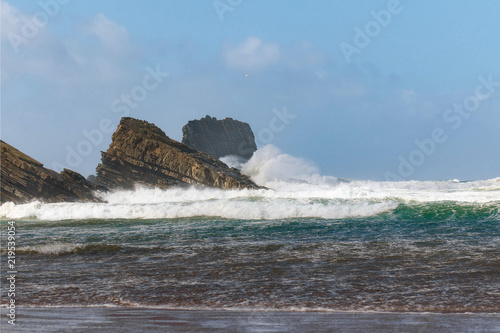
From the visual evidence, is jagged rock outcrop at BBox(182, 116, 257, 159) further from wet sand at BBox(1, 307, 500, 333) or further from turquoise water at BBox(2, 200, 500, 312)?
wet sand at BBox(1, 307, 500, 333)

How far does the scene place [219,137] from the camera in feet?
215

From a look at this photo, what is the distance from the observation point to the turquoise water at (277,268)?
6266 millimetres

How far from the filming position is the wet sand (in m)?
4.79

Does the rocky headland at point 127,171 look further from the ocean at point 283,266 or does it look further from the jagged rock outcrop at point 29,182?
the ocean at point 283,266

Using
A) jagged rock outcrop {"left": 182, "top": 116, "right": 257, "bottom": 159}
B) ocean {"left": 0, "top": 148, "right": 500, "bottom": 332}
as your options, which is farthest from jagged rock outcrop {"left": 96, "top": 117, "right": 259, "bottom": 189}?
jagged rock outcrop {"left": 182, "top": 116, "right": 257, "bottom": 159}

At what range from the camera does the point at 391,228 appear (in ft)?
47.4

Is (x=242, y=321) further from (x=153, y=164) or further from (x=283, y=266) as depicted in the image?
(x=153, y=164)

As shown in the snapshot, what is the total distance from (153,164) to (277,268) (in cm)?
2880

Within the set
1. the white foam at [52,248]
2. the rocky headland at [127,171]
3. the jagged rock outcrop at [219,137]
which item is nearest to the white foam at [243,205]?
the rocky headland at [127,171]

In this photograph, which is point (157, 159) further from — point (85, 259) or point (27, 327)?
point (27, 327)

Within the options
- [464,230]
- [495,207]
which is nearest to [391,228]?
[464,230]

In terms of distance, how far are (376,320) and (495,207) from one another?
16075 mm

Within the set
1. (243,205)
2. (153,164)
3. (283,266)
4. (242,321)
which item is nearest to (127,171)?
(153,164)

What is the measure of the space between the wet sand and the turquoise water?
378mm
